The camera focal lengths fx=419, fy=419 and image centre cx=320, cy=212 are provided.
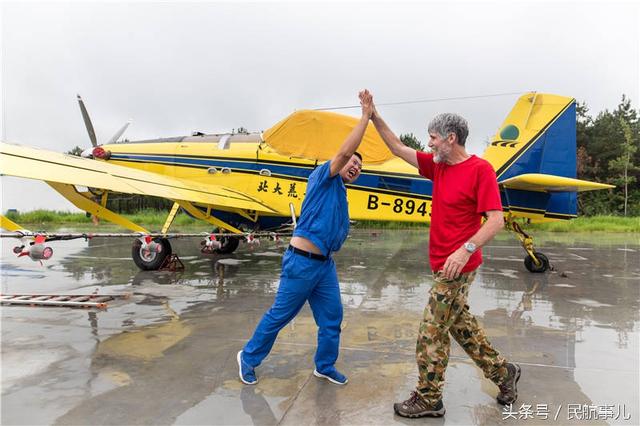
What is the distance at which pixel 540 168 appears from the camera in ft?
28.9

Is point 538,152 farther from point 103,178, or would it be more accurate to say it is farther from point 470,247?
point 103,178

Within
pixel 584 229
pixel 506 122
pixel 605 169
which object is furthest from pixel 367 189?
pixel 605 169

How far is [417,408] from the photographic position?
2754 millimetres

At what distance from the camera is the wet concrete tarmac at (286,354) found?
2816mm

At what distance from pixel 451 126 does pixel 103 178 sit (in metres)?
6.23

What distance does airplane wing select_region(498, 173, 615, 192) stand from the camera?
24.4ft

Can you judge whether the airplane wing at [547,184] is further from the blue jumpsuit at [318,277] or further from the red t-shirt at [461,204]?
the blue jumpsuit at [318,277]

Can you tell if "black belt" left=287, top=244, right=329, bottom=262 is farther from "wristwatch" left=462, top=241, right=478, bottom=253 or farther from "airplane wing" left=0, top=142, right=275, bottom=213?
"airplane wing" left=0, top=142, right=275, bottom=213

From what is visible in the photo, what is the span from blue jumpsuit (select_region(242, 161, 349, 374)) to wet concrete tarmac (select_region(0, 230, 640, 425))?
29cm

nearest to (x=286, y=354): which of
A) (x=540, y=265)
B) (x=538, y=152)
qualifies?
(x=540, y=265)

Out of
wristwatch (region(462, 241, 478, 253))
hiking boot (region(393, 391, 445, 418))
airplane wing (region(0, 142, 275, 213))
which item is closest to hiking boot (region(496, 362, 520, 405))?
hiking boot (region(393, 391, 445, 418))

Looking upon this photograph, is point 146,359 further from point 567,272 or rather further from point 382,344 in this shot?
point 567,272

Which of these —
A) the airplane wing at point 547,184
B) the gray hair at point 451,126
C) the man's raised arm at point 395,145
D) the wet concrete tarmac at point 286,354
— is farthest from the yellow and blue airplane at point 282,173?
the gray hair at point 451,126

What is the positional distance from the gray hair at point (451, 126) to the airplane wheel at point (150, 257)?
6.72 metres
